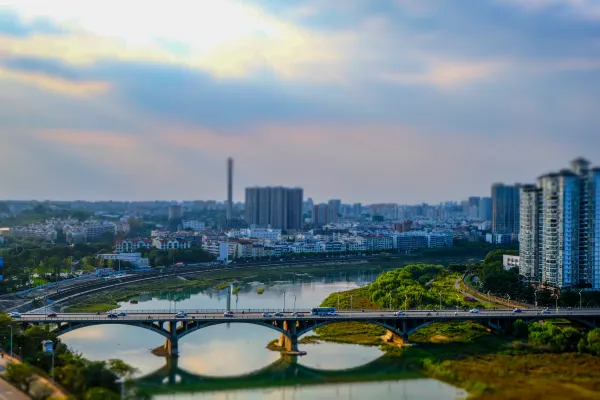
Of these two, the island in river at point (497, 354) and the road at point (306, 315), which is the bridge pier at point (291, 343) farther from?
the island in river at point (497, 354)

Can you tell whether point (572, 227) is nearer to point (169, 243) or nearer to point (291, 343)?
point (291, 343)

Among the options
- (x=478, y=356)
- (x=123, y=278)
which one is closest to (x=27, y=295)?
(x=123, y=278)

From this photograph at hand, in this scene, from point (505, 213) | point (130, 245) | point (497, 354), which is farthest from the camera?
point (505, 213)

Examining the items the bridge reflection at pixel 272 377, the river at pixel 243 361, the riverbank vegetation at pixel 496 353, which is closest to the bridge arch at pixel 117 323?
the river at pixel 243 361

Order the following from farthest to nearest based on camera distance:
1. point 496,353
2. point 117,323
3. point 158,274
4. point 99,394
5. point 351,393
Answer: point 158,274
point 117,323
point 496,353
point 351,393
point 99,394

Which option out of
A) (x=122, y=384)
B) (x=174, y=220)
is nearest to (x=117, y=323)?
(x=122, y=384)

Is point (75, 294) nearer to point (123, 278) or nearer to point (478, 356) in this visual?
point (123, 278)

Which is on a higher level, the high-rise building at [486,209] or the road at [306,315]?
the high-rise building at [486,209]
